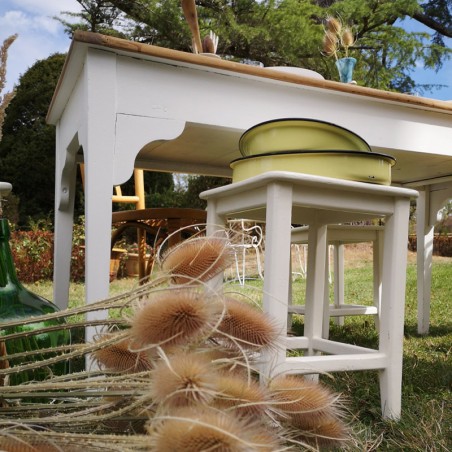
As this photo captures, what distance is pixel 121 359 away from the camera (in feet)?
1.68

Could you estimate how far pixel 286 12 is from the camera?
26.4 feet

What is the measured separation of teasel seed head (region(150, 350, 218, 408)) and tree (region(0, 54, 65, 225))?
8066mm

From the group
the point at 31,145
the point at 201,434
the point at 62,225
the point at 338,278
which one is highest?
the point at 31,145

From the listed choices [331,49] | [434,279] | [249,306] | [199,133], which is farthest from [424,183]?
[434,279]

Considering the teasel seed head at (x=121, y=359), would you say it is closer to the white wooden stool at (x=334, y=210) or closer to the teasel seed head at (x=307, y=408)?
the teasel seed head at (x=307, y=408)

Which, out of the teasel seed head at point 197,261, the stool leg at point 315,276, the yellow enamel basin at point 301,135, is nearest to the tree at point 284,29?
the stool leg at point 315,276

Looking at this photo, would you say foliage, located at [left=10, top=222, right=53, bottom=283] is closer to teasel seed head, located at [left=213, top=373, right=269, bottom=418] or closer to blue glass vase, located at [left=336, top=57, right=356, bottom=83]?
blue glass vase, located at [left=336, top=57, right=356, bottom=83]

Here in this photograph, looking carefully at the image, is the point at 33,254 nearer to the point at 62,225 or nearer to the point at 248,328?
the point at 62,225

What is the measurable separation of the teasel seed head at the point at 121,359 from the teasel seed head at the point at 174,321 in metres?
0.14

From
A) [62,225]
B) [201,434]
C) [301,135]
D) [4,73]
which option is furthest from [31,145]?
[201,434]

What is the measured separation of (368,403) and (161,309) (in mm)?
1131

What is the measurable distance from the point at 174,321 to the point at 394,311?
3.28ft

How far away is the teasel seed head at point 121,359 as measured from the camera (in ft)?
1.65

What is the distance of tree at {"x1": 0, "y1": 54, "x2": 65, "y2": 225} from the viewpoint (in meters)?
7.89
